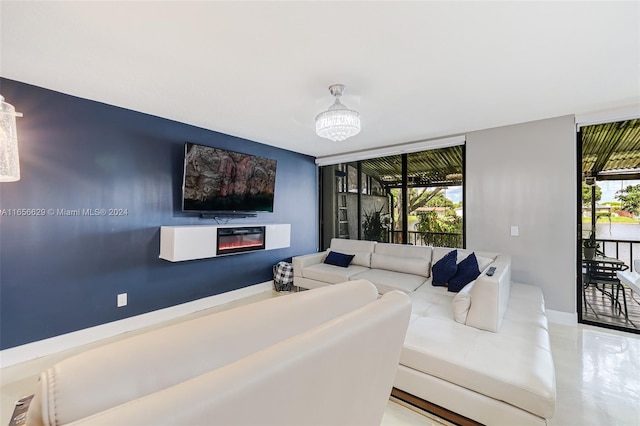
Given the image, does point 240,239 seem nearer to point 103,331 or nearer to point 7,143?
point 103,331

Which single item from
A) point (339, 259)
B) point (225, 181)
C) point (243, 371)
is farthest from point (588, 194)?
point (225, 181)

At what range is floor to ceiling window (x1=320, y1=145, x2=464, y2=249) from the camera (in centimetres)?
417

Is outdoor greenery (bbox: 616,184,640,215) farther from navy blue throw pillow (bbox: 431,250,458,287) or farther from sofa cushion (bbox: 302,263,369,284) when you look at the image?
sofa cushion (bbox: 302,263,369,284)

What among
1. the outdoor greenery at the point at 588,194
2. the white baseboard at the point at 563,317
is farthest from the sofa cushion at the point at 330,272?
the outdoor greenery at the point at 588,194

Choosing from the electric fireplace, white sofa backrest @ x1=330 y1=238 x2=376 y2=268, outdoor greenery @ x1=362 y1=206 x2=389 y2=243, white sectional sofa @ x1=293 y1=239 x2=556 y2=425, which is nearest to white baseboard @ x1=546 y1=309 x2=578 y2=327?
white sectional sofa @ x1=293 y1=239 x2=556 y2=425

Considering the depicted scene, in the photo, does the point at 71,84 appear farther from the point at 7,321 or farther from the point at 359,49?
the point at 359,49

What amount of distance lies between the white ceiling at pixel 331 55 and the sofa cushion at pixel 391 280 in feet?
6.56

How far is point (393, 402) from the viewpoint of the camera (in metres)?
1.85

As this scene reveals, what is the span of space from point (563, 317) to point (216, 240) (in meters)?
4.26

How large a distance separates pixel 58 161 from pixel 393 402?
3.57 m

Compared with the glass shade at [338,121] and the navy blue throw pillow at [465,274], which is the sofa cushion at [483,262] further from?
the glass shade at [338,121]

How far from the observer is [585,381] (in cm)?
204

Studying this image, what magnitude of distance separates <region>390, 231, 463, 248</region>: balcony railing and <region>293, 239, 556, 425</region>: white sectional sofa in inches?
51.4

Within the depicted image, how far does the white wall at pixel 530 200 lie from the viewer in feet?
10.2
